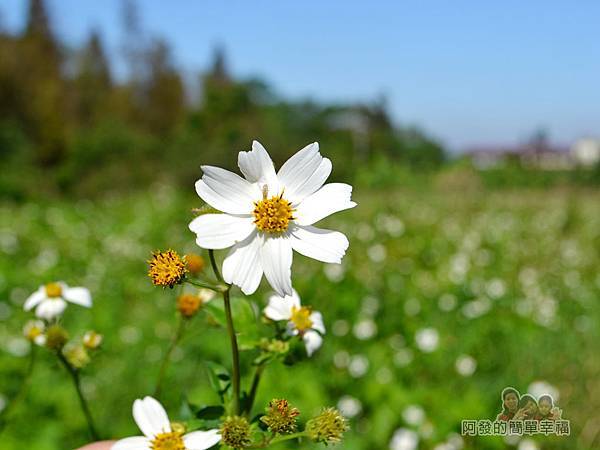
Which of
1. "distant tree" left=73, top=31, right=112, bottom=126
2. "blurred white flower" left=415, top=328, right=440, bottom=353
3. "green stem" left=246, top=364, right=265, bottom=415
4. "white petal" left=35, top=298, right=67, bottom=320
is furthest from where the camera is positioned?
"distant tree" left=73, top=31, right=112, bottom=126

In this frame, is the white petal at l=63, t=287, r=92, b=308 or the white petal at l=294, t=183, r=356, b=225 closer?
the white petal at l=294, t=183, r=356, b=225

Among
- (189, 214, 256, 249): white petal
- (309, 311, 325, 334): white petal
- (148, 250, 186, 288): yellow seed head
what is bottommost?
(309, 311, 325, 334): white petal

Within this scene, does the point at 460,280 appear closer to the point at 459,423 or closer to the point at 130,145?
the point at 459,423

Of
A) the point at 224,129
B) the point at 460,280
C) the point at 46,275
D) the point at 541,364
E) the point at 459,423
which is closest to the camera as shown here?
the point at 459,423

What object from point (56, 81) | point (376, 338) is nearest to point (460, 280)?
point (376, 338)

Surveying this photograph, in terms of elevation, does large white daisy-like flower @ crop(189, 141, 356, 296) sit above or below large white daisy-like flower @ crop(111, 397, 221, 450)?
above

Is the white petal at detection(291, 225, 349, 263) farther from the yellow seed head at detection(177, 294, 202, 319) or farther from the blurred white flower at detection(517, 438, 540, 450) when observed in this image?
the blurred white flower at detection(517, 438, 540, 450)

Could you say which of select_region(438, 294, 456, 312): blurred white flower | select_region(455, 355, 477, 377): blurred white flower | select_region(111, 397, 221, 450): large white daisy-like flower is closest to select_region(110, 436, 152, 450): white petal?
select_region(111, 397, 221, 450): large white daisy-like flower

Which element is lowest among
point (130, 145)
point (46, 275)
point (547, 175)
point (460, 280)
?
point (460, 280)
